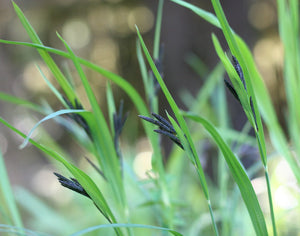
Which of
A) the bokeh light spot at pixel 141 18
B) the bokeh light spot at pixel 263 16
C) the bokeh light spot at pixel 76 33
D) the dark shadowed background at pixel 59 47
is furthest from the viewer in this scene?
the bokeh light spot at pixel 76 33

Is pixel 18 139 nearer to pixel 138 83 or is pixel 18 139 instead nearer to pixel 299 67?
pixel 138 83

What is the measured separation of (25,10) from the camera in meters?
2.39

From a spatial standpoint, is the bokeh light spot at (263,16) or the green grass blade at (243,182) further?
the bokeh light spot at (263,16)

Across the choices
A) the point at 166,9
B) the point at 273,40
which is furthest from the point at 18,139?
the point at 273,40

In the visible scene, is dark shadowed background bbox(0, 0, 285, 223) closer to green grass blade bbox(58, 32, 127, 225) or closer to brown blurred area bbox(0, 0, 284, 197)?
brown blurred area bbox(0, 0, 284, 197)

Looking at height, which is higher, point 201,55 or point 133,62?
point 133,62

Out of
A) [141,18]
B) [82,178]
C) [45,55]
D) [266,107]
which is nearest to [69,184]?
[82,178]

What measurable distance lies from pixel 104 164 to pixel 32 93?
2472mm

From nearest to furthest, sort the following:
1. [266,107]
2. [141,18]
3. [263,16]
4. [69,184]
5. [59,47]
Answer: [69,184]
[266,107]
[263,16]
[141,18]
[59,47]

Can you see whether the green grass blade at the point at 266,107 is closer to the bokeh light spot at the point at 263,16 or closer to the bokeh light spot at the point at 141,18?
the bokeh light spot at the point at 263,16

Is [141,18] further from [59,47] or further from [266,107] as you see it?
[266,107]

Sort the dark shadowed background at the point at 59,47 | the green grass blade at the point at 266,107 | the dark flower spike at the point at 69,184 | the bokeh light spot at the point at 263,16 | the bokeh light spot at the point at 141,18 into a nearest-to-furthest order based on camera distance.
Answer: the dark flower spike at the point at 69,184, the green grass blade at the point at 266,107, the bokeh light spot at the point at 263,16, the bokeh light spot at the point at 141,18, the dark shadowed background at the point at 59,47

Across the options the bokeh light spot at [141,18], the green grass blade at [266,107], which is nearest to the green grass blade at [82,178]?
the green grass blade at [266,107]

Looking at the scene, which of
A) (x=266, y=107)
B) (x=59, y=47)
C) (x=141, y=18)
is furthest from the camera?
(x=59, y=47)
